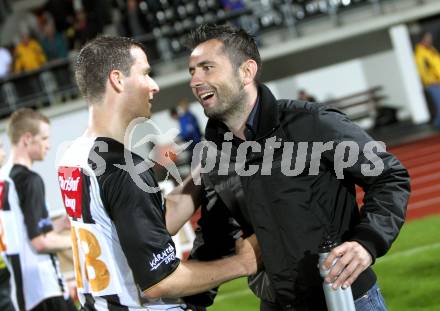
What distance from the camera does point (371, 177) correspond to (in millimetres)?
2791

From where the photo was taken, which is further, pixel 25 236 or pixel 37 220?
pixel 25 236

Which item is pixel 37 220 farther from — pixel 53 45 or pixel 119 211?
pixel 53 45

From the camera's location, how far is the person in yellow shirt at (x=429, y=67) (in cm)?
1578

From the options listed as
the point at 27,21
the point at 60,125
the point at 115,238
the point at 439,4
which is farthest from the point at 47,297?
the point at 27,21

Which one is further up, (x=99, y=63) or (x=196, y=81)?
(x=99, y=63)

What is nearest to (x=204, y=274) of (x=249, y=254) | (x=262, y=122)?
(x=249, y=254)

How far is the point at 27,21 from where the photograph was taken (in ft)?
66.9

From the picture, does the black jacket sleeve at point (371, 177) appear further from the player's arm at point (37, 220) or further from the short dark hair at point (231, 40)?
the player's arm at point (37, 220)

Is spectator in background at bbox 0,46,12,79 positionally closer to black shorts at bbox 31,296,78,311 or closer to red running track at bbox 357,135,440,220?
red running track at bbox 357,135,440,220

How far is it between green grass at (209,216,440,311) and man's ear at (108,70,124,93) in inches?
154

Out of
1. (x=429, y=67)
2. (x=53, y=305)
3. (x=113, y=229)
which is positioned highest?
(x=113, y=229)

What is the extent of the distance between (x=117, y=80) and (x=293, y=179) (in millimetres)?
767

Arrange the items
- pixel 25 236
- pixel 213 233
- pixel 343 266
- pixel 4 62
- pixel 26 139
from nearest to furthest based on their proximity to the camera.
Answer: pixel 343 266, pixel 213 233, pixel 25 236, pixel 26 139, pixel 4 62

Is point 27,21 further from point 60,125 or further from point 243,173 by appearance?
point 243,173
